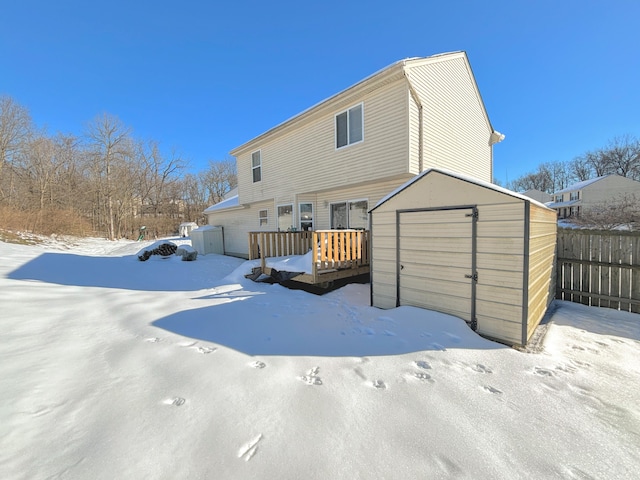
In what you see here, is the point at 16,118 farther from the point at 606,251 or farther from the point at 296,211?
the point at 606,251

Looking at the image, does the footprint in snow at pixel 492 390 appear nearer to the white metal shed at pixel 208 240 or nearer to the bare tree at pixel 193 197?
the white metal shed at pixel 208 240

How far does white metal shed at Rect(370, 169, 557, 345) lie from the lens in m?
3.47

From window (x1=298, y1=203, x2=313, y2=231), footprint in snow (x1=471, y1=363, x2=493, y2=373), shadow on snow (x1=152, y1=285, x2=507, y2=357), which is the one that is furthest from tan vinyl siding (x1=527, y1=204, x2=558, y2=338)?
window (x1=298, y1=203, x2=313, y2=231)

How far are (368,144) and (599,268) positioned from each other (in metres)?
5.75

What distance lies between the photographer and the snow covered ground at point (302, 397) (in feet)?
5.29

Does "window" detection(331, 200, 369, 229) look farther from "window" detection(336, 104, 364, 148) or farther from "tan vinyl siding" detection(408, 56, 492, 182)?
"tan vinyl siding" detection(408, 56, 492, 182)

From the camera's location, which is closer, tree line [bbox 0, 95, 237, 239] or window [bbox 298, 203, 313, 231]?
window [bbox 298, 203, 313, 231]

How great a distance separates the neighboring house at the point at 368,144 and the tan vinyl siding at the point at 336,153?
0.03 metres

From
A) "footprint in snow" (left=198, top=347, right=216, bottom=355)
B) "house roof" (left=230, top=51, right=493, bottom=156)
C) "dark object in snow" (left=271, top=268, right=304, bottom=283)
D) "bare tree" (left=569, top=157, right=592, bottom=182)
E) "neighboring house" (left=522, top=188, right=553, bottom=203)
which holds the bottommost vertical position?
"footprint in snow" (left=198, top=347, right=216, bottom=355)

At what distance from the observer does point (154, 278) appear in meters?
7.25

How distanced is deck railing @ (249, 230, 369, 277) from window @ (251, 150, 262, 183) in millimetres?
4693

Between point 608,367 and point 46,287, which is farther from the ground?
point 46,287

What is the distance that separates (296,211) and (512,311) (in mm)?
7812

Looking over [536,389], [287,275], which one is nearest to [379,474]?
[536,389]
